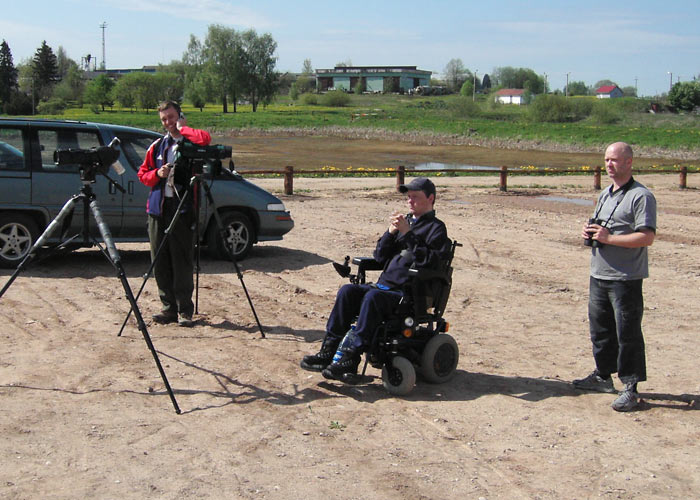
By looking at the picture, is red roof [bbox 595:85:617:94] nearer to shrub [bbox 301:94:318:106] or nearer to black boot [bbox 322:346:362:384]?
shrub [bbox 301:94:318:106]

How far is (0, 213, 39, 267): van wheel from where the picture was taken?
396 inches

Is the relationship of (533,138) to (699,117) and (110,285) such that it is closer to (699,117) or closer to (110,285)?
(699,117)

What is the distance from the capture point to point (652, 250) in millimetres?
13141

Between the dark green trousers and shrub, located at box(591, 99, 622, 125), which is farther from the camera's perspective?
shrub, located at box(591, 99, 622, 125)

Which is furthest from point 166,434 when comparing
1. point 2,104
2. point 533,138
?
point 2,104

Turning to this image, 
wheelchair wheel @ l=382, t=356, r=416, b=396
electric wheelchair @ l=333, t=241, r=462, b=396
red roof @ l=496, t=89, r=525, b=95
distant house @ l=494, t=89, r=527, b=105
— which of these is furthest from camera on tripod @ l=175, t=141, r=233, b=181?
red roof @ l=496, t=89, r=525, b=95

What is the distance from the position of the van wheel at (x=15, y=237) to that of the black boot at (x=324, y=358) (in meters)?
5.25

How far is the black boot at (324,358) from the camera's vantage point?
620 cm

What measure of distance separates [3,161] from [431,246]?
6.43 m

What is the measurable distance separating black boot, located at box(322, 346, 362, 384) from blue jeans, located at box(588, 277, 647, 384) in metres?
1.80

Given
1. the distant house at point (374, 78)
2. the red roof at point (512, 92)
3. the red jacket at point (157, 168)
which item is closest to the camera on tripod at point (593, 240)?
the red jacket at point (157, 168)

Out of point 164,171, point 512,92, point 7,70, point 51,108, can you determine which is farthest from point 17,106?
point 512,92

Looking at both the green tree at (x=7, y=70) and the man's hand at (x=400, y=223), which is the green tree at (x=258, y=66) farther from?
the man's hand at (x=400, y=223)

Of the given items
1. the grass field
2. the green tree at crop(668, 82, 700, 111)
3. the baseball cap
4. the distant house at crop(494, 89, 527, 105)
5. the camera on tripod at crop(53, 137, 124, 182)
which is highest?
the distant house at crop(494, 89, 527, 105)
